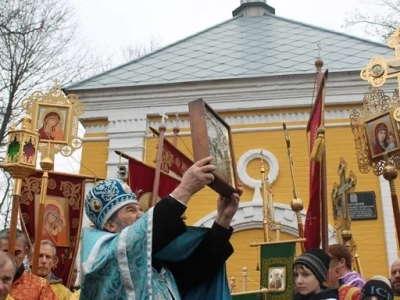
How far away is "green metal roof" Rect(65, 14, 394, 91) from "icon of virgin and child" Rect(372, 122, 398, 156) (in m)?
4.34

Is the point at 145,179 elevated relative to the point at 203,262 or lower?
elevated

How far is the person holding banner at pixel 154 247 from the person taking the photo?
212 centimetres

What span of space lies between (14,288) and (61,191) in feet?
7.56

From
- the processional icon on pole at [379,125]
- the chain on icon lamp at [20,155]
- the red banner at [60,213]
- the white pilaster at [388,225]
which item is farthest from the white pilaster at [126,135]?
the processional icon on pole at [379,125]

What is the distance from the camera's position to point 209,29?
42.7 feet

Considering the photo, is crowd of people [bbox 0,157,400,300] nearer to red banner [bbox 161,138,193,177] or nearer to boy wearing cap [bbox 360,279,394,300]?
boy wearing cap [bbox 360,279,394,300]

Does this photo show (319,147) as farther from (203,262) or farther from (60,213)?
(60,213)

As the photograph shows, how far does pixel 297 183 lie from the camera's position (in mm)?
8930

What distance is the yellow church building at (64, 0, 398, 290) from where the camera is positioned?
8672mm

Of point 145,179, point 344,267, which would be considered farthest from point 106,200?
point 145,179

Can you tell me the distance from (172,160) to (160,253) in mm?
4207

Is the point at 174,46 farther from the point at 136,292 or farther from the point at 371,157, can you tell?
the point at 136,292

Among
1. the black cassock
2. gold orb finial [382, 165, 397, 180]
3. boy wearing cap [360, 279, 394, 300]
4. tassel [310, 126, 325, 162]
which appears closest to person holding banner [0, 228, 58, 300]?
the black cassock

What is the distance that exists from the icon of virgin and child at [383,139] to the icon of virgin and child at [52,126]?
3376mm
